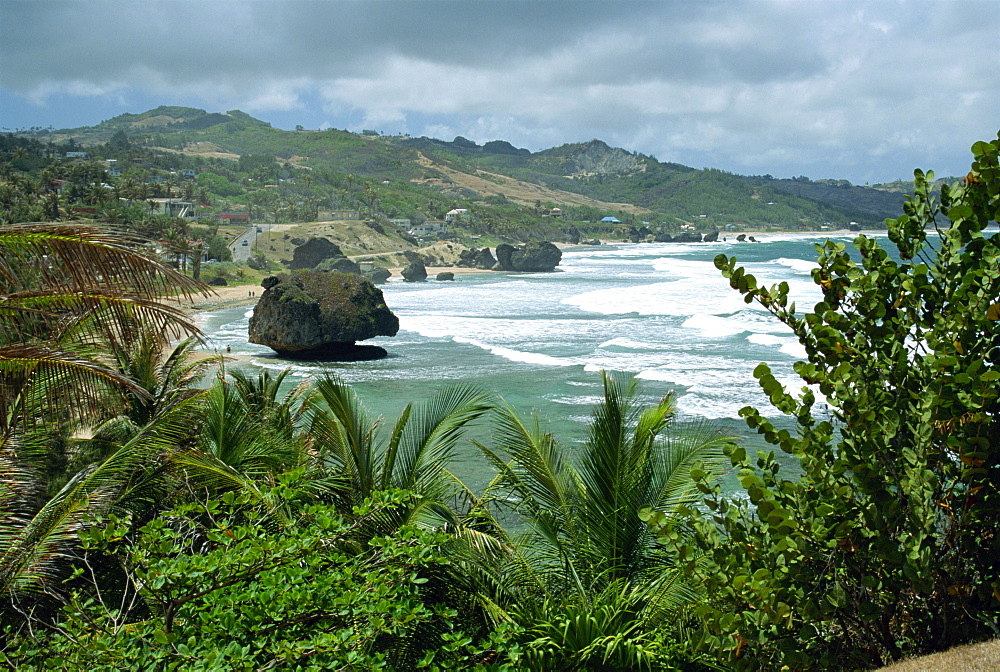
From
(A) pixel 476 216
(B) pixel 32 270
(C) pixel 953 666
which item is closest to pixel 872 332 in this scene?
(C) pixel 953 666

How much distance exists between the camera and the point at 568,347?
3700 centimetres

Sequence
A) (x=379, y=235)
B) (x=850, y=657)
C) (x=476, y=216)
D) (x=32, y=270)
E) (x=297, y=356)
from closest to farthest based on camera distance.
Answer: (x=850, y=657)
(x=32, y=270)
(x=297, y=356)
(x=379, y=235)
(x=476, y=216)

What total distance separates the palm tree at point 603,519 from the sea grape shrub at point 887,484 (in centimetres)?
137

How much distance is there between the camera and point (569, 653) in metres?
4.76

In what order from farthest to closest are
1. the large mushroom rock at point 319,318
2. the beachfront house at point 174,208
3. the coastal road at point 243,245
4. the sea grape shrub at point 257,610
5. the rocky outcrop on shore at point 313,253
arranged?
the beachfront house at point 174,208 < the rocky outcrop on shore at point 313,253 < the coastal road at point 243,245 < the large mushroom rock at point 319,318 < the sea grape shrub at point 257,610

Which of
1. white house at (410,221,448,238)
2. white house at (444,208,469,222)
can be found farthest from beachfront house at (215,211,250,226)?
white house at (444,208,469,222)

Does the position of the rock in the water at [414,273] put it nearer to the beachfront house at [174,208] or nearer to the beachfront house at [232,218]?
the beachfront house at [174,208]

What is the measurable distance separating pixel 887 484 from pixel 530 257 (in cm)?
8752

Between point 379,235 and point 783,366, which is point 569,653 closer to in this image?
point 783,366

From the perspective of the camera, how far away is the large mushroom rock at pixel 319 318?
3572 centimetres

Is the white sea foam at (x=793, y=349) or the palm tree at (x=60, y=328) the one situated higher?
the palm tree at (x=60, y=328)

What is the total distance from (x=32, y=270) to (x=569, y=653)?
14.8 feet

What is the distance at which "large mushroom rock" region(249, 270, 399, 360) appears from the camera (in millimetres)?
35719

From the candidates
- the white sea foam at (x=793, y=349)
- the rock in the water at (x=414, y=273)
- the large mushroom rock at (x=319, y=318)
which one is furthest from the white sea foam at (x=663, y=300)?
the rock in the water at (x=414, y=273)
